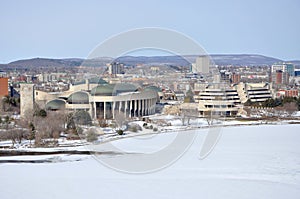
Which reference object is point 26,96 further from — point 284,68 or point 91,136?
point 284,68

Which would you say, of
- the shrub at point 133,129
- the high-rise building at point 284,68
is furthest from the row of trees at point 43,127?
the high-rise building at point 284,68

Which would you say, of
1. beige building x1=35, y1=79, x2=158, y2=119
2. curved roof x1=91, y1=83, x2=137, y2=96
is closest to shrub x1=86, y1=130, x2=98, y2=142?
beige building x1=35, y1=79, x2=158, y2=119

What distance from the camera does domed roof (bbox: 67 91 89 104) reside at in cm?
2283

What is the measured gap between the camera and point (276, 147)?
1296cm

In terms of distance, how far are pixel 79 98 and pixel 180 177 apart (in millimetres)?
14285

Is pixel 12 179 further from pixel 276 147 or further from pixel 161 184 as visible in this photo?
pixel 276 147

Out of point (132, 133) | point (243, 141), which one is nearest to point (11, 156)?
point (132, 133)

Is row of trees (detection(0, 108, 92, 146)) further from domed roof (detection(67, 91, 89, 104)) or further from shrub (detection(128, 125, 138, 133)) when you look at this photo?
domed roof (detection(67, 91, 89, 104))

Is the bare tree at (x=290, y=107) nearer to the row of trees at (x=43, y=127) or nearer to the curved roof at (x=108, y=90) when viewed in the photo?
the curved roof at (x=108, y=90)

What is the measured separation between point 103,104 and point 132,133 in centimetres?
687

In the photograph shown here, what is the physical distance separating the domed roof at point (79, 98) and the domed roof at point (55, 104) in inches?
15.6

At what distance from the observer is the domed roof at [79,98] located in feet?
74.9

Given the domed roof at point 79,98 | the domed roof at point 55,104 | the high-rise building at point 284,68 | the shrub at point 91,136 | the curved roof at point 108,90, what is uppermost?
the high-rise building at point 284,68

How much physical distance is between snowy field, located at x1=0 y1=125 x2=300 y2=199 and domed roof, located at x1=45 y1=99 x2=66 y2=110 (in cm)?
1052
